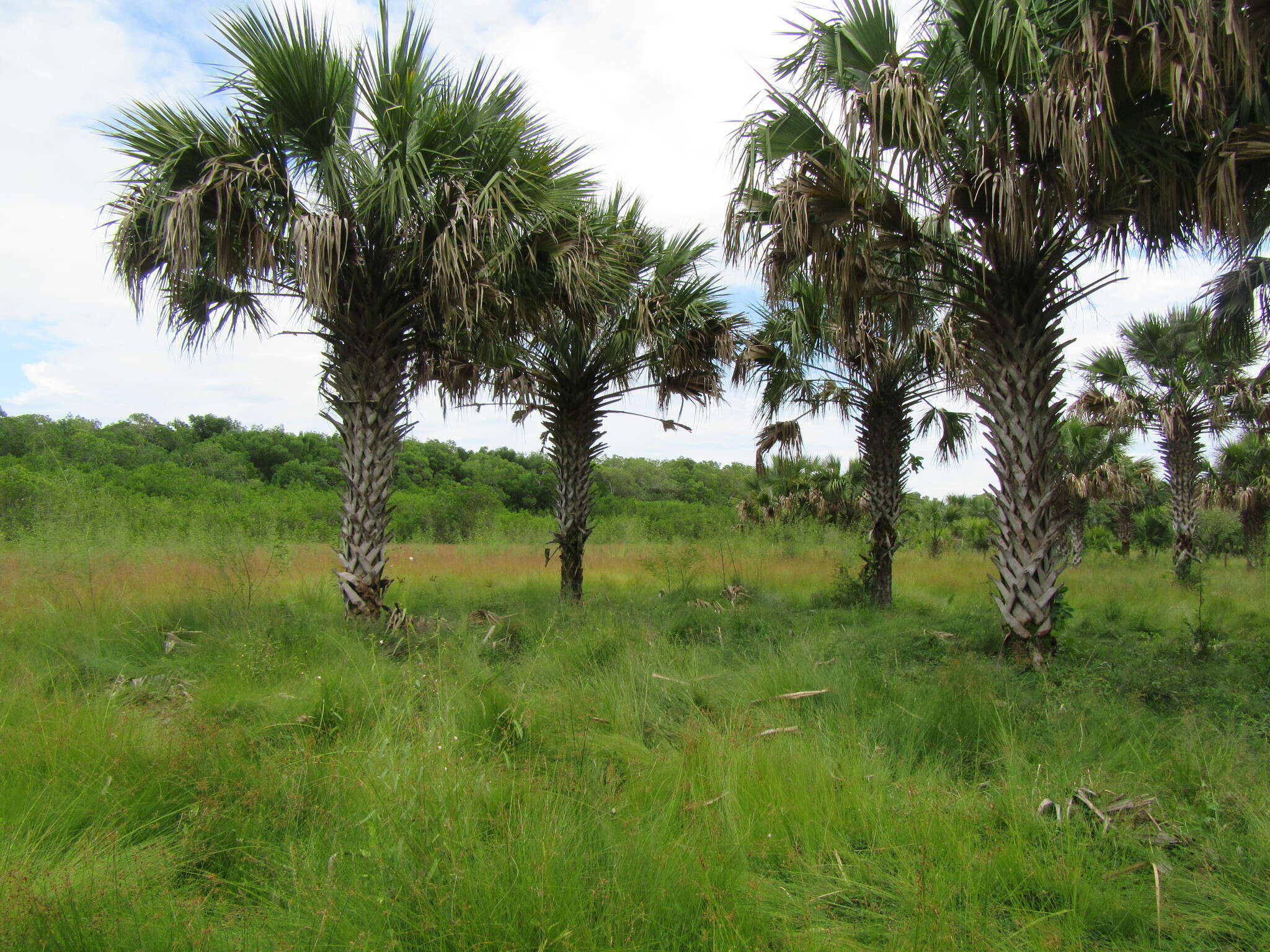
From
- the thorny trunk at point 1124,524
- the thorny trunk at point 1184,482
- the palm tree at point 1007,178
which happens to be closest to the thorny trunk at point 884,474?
the palm tree at point 1007,178

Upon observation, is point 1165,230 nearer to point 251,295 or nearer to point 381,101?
point 381,101

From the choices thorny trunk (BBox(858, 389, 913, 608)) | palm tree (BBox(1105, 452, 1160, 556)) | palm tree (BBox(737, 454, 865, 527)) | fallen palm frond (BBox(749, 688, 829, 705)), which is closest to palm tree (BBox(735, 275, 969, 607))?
thorny trunk (BBox(858, 389, 913, 608))

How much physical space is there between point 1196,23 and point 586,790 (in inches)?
229

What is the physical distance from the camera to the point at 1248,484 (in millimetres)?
20844

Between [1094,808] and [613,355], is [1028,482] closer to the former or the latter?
[1094,808]

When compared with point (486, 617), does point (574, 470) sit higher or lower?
higher

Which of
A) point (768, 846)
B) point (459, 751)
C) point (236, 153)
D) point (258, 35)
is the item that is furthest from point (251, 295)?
point (768, 846)

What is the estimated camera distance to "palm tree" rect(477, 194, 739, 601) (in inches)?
351

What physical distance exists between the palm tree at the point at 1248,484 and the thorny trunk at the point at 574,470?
64.7 ft

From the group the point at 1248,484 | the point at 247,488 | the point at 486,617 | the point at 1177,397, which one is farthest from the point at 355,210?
the point at 1248,484

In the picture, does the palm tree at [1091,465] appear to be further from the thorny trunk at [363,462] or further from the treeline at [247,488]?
the thorny trunk at [363,462]

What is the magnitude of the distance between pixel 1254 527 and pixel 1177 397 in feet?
34.9

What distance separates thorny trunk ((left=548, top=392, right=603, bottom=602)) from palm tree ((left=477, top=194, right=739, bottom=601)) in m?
0.01

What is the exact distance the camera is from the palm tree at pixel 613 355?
892 centimetres
